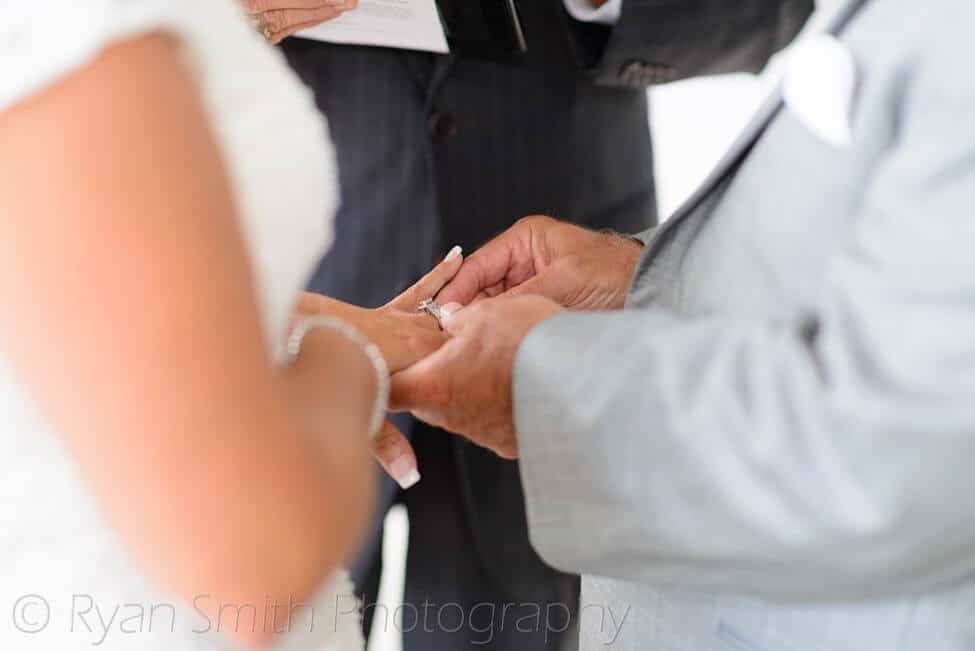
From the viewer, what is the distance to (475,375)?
2.46ft

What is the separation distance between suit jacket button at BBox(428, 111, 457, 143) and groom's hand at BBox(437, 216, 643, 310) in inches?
6.2

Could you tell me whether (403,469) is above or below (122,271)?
below

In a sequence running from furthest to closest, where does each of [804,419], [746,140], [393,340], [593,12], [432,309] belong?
1. [593,12]
2. [432,309]
3. [393,340]
4. [746,140]
5. [804,419]

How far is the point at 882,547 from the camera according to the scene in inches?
22.2

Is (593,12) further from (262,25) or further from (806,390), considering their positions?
(806,390)

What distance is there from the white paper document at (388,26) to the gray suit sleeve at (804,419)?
473 mm

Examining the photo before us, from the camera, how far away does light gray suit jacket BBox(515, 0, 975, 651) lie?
1.74 ft

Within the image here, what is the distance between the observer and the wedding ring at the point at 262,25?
37.9 inches

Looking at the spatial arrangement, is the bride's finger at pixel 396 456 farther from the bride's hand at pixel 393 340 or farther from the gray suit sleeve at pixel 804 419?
the gray suit sleeve at pixel 804 419

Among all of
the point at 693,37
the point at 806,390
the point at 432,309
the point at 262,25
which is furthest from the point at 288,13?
the point at 806,390

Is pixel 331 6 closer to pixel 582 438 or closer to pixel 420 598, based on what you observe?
pixel 582 438

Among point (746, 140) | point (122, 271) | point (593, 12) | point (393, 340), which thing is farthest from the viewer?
point (593, 12)

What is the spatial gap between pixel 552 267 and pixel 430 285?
0.13 metres

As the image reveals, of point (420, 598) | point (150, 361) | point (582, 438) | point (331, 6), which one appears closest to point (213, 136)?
point (150, 361)
